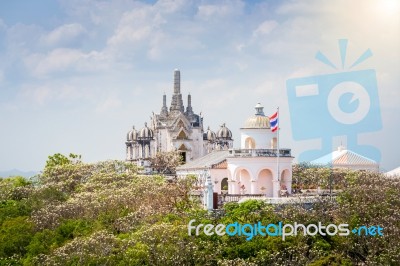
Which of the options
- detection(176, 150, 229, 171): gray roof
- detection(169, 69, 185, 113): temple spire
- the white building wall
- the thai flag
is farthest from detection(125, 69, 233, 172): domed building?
the thai flag

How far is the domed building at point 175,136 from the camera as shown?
3912 inches

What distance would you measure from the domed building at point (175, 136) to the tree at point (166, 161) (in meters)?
1.16

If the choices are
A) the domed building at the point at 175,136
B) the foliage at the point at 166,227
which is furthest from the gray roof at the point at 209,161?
the domed building at the point at 175,136

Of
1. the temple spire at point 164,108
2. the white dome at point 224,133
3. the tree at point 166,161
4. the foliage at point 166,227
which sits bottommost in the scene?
the foliage at point 166,227

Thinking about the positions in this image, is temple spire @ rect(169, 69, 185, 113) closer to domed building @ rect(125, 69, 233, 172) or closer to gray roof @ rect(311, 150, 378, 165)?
domed building @ rect(125, 69, 233, 172)

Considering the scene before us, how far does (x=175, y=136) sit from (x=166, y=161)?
7.53m

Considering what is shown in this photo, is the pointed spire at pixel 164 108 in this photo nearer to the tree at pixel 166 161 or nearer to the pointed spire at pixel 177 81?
the pointed spire at pixel 177 81

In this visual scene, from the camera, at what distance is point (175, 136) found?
99.8 m

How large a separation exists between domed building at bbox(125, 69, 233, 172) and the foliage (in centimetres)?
3471

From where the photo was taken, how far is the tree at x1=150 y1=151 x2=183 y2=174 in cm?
9075

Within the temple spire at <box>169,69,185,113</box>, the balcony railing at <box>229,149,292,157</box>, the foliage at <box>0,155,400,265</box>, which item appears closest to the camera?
the foliage at <box>0,155,400,265</box>

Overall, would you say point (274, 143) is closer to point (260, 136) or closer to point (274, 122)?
point (260, 136)

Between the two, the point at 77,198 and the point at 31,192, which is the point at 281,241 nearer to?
the point at 77,198

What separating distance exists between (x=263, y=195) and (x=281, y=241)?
10996mm
